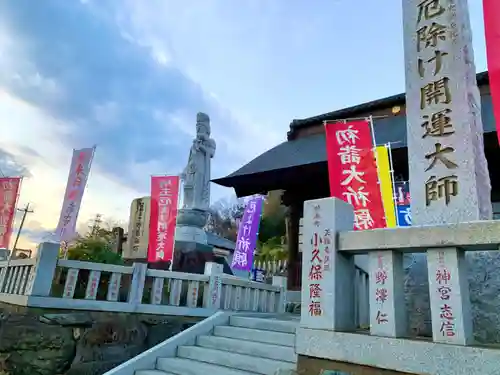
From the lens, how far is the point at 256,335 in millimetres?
5270

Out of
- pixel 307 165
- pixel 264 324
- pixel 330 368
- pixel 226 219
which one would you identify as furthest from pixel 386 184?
pixel 226 219

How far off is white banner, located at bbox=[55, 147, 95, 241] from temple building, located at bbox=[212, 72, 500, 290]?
12.4 ft

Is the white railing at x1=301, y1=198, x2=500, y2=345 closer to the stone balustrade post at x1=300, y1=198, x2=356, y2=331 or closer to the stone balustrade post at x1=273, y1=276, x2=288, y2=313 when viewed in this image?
the stone balustrade post at x1=300, y1=198, x2=356, y2=331

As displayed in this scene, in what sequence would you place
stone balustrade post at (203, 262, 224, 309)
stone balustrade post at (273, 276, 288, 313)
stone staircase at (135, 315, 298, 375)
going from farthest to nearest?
stone balustrade post at (273, 276, 288, 313) < stone balustrade post at (203, 262, 224, 309) < stone staircase at (135, 315, 298, 375)

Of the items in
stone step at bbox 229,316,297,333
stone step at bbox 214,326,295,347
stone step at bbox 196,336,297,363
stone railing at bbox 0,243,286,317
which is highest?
stone railing at bbox 0,243,286,317

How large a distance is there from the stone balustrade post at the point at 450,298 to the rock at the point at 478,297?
50 centimetres

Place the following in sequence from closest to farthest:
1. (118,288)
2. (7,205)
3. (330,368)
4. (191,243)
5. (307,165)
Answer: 1. (330,368)
2. (118,288)
3. (7,205)
4. (307,165)
5. (191,243)

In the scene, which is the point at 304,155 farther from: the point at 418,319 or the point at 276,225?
the point at 276,225

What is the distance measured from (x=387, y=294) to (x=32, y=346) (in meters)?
4.99

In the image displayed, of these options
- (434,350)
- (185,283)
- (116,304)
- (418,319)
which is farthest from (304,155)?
(434,350)

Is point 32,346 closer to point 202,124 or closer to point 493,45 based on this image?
point 493,45

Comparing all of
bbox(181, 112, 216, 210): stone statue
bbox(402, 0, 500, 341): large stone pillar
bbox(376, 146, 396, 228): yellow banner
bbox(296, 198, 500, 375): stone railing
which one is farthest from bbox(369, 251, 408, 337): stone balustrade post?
bbox(181, 112, 216, 210): stone statue

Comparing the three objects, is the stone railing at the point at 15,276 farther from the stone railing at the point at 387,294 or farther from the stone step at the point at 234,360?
the stone railing at the point at 387,294

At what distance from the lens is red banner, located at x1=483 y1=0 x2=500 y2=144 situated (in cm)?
343
